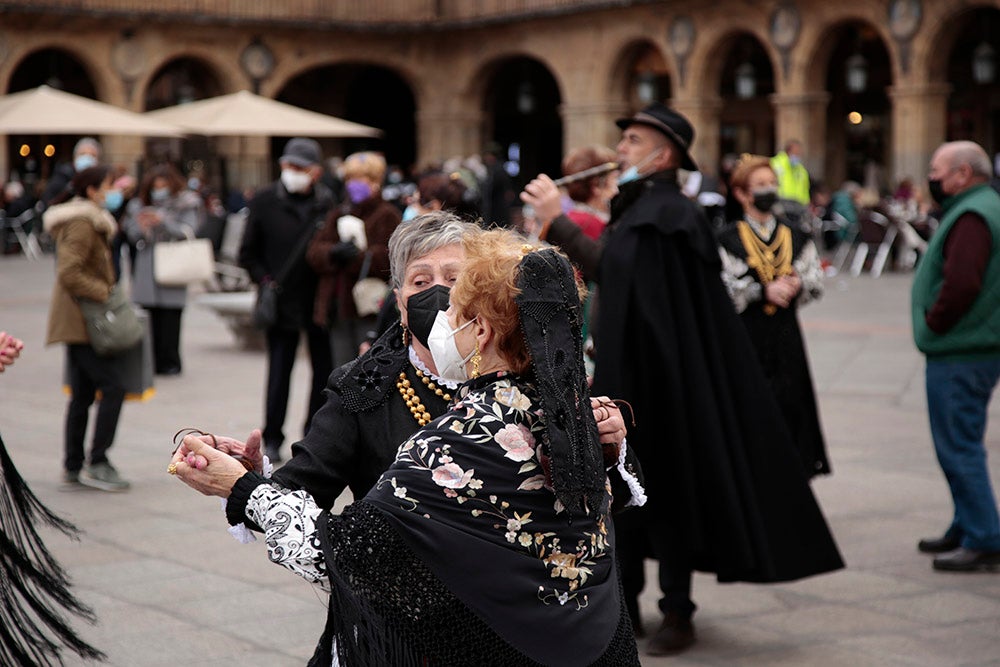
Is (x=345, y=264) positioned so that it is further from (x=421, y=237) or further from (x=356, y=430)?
(x=356, y=430)

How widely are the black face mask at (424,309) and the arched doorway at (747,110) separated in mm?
29093

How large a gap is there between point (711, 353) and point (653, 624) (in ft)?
3.37

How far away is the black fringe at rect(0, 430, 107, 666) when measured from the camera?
346 centimetres

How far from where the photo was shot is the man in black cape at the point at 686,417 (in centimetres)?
491

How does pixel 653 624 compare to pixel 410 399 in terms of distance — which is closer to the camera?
pixel 410 399

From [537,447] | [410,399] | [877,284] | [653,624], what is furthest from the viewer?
[877,284]

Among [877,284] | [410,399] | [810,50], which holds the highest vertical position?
[810,50]

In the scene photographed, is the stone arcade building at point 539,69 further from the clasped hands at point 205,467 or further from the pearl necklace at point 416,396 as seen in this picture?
the clasped hands at point 205,467

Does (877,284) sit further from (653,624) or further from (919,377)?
(653,624)

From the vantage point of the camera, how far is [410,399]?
10.2ft

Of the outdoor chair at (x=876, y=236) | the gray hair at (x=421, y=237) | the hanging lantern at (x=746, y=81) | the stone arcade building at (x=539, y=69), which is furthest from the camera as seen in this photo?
the hanging lantern at (x=746, y=81)

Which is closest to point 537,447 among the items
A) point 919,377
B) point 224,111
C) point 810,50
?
point 919,377

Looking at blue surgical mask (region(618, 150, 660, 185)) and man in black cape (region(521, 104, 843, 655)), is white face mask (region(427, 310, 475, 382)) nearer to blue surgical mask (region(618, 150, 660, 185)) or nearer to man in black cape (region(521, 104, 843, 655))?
man in black cape (region(521, 104, 843, 655))

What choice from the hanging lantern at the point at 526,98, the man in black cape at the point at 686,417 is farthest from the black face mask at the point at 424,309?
the hanging lantern at the point at 526,98
